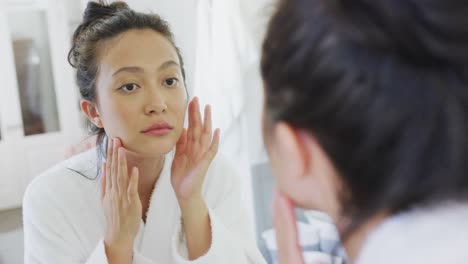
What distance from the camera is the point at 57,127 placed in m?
3.04

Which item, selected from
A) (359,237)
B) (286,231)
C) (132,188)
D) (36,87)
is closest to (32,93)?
(36,87)

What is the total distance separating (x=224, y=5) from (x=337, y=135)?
121cm

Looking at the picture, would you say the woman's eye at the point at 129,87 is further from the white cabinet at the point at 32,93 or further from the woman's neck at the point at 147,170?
the white cabinet at the point at 32,93

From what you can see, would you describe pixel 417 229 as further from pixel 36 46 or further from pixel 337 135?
pixel 36 46

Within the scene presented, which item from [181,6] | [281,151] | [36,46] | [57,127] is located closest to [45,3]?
[36,46]

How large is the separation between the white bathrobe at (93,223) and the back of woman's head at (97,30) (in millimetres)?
142

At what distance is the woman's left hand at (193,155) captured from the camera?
Result: 943 mm

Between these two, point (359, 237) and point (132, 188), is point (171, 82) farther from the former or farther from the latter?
point (359, 237)

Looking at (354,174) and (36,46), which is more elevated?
(36,46)

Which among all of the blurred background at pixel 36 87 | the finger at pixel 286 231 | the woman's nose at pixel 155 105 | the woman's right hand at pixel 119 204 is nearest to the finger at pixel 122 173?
the woman's right hand at pixel 119 204

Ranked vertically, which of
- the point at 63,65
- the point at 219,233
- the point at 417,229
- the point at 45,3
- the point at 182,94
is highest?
the point at 45,3

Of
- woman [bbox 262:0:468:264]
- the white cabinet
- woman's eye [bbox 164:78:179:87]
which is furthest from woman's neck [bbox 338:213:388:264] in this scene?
the white cabinet

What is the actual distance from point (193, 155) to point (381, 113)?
616 mm

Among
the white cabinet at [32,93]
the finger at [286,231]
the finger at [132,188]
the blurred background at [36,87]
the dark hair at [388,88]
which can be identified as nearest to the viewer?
the dark hair at [388,88]
